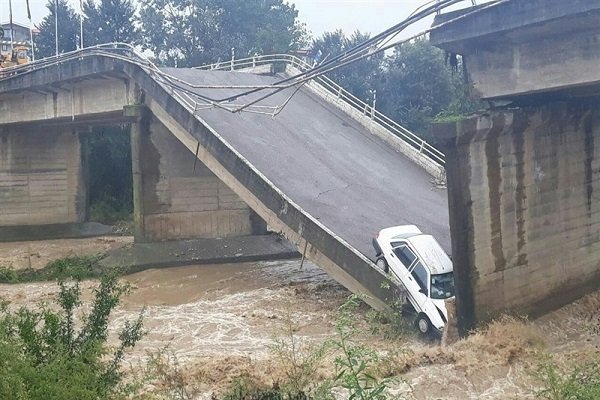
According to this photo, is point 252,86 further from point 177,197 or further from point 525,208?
point 525,208

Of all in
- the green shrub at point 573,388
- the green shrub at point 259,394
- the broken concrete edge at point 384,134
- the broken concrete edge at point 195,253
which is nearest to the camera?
the green shrub at point 573,388

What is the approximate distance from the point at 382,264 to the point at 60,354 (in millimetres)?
8594

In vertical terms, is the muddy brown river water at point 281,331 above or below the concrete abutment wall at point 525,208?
below

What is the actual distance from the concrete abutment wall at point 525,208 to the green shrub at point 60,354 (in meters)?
7.41

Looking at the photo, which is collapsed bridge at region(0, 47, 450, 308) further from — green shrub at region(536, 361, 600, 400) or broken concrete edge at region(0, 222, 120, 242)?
green shrub at region(536, 361, 600, 400)

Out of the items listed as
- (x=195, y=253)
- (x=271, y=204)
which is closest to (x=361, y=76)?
(x=195, y=253)

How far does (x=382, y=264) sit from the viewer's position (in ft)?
47.0

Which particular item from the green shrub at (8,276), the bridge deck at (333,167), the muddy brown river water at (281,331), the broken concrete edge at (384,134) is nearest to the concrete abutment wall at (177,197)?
the muddy brown river water at (281,331)

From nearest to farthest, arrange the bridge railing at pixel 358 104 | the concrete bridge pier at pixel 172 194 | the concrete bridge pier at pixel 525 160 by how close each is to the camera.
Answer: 1. the concrete bridge pier at pixel 525 160
2. the concrete bridge pier at pixel 172 194
3. the bridge railing at pixel 358 104

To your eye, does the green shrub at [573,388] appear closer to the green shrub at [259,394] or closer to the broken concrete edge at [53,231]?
the green shrub at [259,394]

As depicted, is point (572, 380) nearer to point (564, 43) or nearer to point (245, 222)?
point (564, 43)

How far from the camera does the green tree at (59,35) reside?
49.9 m

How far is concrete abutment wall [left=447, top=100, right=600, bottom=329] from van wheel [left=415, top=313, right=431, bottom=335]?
66 cm

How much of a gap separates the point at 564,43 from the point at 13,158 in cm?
2749
